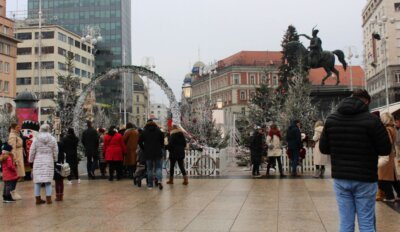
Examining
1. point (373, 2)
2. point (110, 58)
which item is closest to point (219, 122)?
point (373, 2)

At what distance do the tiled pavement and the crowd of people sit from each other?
18.3 inches

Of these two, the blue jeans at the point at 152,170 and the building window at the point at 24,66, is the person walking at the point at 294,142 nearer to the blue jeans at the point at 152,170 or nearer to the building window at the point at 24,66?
the blue jeans at the point at 152,170

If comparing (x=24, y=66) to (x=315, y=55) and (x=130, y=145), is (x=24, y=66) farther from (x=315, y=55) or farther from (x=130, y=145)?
(x=130, y=145)

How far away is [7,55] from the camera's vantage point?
72438 millimetres

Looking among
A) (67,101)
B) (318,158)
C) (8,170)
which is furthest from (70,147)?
(318,158)

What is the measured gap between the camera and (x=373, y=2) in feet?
288

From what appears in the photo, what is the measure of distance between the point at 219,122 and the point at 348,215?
82.3 feet

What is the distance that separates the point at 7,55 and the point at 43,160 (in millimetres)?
67837

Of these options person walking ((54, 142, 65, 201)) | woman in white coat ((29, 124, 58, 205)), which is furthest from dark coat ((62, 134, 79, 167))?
woman in white coat ((29, 124, 58, 205))

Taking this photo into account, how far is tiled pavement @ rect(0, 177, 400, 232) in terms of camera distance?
782 centimetres

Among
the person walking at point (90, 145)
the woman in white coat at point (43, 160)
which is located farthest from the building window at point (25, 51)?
the woman in white coat at point (43, 160)

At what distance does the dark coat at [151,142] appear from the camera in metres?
12.9

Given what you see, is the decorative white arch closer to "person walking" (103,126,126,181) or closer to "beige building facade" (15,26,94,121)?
"person walking" (103,126,126,181)

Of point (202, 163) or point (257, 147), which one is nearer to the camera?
point (257, 147)
